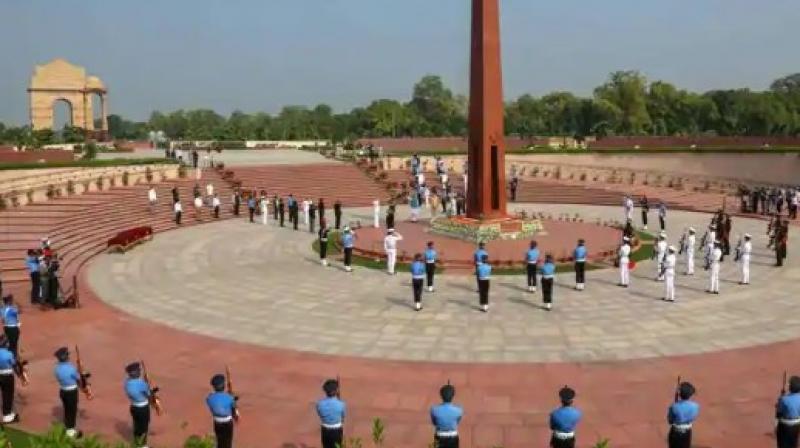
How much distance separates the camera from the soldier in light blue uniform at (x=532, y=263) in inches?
645

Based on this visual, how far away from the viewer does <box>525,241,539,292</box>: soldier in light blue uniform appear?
16.4 metres

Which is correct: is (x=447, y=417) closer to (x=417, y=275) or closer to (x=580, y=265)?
(x=417, y=275)

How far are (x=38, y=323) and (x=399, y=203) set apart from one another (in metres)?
23.1

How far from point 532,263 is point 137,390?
33.6 feet

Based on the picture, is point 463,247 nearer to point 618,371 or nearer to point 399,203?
point 618,371

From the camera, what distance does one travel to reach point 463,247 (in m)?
21.9

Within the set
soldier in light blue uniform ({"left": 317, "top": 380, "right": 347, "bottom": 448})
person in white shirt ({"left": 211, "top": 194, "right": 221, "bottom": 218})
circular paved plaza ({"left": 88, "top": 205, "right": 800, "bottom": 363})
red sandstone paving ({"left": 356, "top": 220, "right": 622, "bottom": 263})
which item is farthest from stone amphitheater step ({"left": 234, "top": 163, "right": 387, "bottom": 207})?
soldier in light blue uniform ({"left": 317, "top": 380, "right": 347, "bottom": 448})

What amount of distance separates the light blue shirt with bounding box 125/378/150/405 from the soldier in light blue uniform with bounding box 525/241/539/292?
9.98 meters

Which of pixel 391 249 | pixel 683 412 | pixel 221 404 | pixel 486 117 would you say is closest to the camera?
pixel 683 412

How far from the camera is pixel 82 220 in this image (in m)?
24.9

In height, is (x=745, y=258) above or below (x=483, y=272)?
below

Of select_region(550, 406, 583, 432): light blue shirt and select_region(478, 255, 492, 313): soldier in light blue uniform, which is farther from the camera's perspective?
select_region(478, 255, 492, 313): soldier in light blue uniform

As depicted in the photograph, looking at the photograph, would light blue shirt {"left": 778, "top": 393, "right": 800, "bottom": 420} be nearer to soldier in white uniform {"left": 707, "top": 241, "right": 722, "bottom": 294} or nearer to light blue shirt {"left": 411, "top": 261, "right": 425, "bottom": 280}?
light blue shirt {"left": 411, "top": 261, "right": 425, "bottom": 280}

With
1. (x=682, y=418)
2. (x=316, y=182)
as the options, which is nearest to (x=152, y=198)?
(x=316, y=182)
